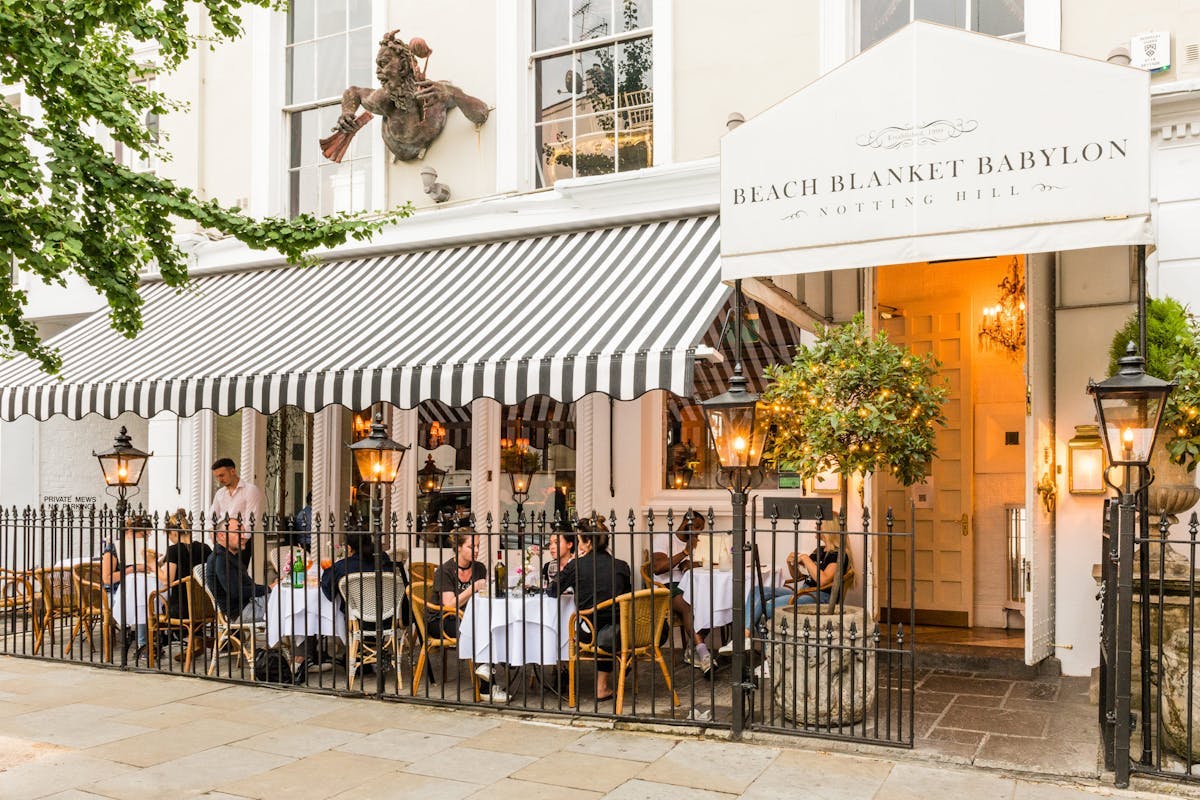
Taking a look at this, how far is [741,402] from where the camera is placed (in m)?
6.27

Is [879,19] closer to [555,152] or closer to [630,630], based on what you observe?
[555,152]

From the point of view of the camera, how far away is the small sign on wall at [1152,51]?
7.23 metres

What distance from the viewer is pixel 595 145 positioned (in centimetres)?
984

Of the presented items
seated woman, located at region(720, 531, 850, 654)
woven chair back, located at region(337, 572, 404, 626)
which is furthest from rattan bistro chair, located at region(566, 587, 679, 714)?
woven chair back, located at region(337, 572, 404, 626)

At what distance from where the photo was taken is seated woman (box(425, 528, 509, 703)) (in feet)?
24.0

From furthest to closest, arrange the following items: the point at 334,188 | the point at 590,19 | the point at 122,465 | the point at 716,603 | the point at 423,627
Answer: the point at 334,188 → the point at 590,19 → the point at 122,465 → the point at 716,603 → the point at 423,627

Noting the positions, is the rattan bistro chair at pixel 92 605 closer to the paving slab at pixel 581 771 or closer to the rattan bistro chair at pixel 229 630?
the rattan bistro chair at pixel 229 630

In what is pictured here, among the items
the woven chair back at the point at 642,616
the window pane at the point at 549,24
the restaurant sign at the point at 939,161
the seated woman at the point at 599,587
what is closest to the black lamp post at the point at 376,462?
the seated woman at the point at 599,587

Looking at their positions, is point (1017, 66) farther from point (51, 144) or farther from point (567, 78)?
point (51, 144)

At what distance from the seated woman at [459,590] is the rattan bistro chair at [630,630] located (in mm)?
675

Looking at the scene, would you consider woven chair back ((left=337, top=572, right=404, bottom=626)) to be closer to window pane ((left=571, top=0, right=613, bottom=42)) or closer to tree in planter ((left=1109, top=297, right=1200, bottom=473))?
tree in planter ((left=1109, top=297, right=1200, bottom=473))

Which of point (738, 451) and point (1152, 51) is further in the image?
point (1152, 51)

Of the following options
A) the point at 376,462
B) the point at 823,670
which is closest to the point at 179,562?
the point at 376,462

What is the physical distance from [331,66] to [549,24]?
2.92 meters
